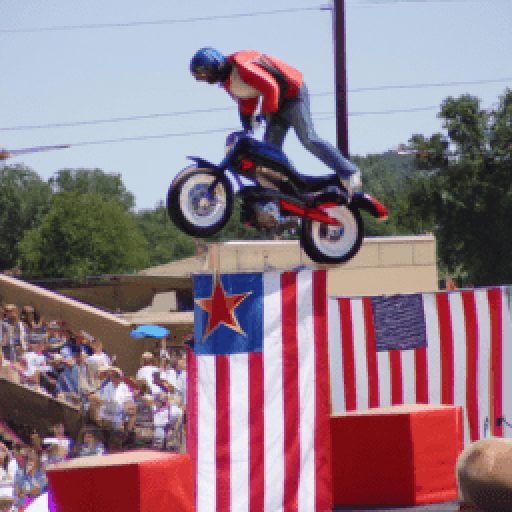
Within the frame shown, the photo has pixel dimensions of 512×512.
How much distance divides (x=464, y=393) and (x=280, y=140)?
10.5 feet

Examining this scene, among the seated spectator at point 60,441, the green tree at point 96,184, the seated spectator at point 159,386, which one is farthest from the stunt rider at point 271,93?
the green tree at point 96,184

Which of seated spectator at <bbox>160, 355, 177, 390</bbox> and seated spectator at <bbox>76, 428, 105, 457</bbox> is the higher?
seated spectator at <bbox>160, 355, 177, 390</bbox>

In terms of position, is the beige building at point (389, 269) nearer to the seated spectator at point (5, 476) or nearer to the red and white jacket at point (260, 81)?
the seated spectator at point (5, 476)

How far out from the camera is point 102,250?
86.2 meters

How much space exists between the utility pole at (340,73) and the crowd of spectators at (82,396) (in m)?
4.25

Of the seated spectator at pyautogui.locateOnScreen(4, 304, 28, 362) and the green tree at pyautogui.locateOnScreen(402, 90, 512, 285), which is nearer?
the seated spectator at pyautogui.locateOnScreen(4, 304, 28, 362)

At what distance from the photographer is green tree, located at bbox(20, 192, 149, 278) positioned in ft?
262

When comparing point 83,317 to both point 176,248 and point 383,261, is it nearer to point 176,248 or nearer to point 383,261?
point 383,261

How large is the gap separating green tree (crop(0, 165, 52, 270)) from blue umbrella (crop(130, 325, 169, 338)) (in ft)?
Answer: 246

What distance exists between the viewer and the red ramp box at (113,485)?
8367 millimetres

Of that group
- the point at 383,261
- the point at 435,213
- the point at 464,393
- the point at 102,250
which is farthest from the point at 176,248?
the point at 464,393

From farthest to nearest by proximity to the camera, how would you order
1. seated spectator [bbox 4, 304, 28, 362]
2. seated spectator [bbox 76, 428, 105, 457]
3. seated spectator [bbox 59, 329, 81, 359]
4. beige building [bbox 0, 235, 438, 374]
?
beige building [bbox 0, 235, 438, 374] → seated spectator [bbox 4, 304, 28, 362] → seated spectator [bbox 59, 329, 81, 359] → seated spectator [bbox 76, 428, 105, 457]

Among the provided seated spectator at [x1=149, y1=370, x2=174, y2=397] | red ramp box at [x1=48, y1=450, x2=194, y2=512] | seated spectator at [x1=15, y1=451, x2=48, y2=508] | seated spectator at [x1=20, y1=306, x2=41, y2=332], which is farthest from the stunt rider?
seated spectator at [x1=20, y1=306, x2=41, y2=332]

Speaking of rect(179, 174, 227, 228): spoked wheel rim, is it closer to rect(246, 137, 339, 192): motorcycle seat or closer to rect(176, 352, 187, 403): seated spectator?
rect(246, 137, 339, 192): motorcycle seat
